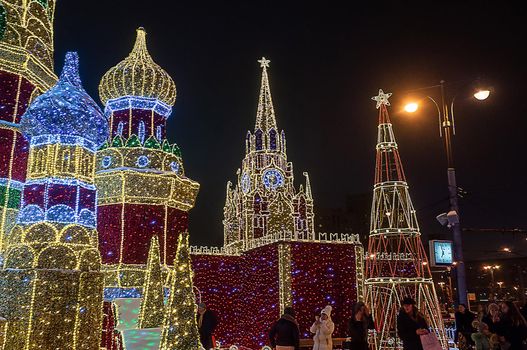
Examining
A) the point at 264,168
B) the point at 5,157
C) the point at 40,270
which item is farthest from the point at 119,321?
the point at 264,168

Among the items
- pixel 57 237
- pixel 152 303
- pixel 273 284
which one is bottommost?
pixel 152 303

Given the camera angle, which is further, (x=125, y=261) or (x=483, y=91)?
(x=125, y=261)

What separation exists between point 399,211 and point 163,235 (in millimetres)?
7049

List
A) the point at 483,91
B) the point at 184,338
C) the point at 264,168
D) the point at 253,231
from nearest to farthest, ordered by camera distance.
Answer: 1. the point at 184,338
2. the point at 483,91
3. the point at 253,231
4. the point at 264,168

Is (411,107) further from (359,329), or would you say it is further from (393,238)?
(359,329)

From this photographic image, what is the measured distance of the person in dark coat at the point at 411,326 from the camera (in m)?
7.61

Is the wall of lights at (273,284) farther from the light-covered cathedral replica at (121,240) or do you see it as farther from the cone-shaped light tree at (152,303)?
the cone-shaped light tree at (152,303)

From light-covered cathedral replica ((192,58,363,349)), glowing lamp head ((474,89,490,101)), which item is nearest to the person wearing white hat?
glowing lamp head ((474,89,490,101))

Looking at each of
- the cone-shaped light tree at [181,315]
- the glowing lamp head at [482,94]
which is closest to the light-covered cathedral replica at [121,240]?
the cone-shaped light tree at [181,315]

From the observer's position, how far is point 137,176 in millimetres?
14258

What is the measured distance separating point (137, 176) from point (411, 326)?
29.3 ft

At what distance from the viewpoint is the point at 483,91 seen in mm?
11688

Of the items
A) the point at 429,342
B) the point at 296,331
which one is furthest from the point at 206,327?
the point at 429,342

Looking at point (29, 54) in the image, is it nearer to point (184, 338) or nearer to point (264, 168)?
point (184, 338)
